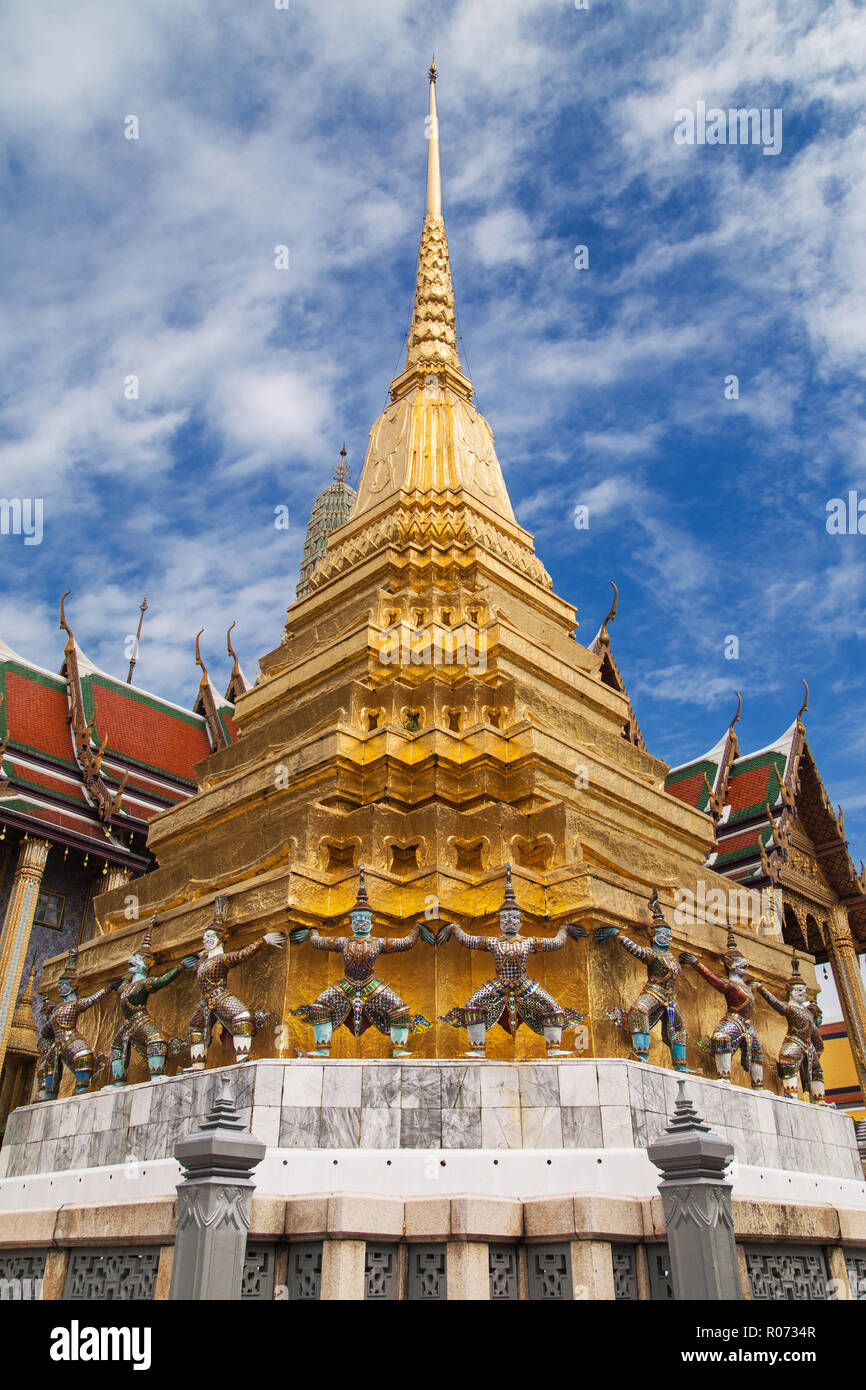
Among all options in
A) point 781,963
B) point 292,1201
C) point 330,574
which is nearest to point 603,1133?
point 292,1201

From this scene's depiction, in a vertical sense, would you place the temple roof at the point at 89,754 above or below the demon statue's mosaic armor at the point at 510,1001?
above

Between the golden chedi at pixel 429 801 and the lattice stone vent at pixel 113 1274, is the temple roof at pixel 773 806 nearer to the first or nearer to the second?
the golden chedi at pixel 429 801

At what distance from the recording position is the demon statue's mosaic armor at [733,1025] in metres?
10.7

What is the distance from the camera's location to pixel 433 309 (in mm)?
21125

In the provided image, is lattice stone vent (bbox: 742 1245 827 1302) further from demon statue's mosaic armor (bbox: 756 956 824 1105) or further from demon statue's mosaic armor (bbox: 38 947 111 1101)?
demon statue's mosaic armor (bbox: 38 947 111 1101)

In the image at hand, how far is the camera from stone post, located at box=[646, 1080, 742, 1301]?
6.19 m

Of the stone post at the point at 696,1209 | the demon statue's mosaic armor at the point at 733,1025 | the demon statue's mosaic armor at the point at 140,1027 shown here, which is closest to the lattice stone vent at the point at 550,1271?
the stone post at the point at 696,1209

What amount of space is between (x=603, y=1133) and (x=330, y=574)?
1101 centimetres

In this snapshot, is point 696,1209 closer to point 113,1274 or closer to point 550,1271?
point 550,1271

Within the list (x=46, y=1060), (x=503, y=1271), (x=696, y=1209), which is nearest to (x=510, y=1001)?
(x=503, y=1271)

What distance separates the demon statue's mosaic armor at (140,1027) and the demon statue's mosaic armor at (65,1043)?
1.08 feet

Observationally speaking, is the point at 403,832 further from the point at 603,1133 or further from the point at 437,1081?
the point at 603,1133

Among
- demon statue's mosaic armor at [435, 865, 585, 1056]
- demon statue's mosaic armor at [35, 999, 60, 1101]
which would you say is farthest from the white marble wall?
demon statue's mosaic armor at [35, 999, 60, 1101]

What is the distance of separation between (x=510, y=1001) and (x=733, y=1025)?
3012mm
